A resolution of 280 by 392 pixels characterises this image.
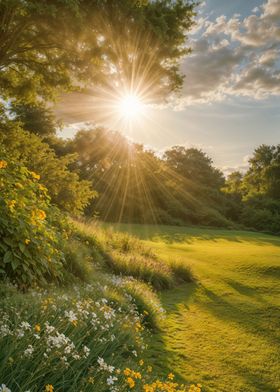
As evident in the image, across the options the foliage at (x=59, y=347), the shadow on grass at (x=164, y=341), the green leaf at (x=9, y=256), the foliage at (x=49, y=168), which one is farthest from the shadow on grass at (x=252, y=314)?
the green leaf at (x=9, y=256)

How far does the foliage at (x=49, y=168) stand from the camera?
884cm

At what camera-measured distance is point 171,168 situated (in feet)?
170

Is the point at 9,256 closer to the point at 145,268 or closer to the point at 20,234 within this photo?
the point at 20,234

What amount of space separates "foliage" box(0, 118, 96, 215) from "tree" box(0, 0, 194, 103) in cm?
231

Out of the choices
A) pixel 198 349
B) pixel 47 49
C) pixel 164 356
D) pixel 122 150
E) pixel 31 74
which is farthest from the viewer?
pixel 122 150

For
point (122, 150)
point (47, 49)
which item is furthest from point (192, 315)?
point (122, 150)

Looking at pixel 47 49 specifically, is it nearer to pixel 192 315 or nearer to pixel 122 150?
pixel 192 315

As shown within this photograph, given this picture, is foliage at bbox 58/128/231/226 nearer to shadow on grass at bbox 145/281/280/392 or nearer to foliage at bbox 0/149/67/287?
shadow on grass at bbox 145/281/280/392

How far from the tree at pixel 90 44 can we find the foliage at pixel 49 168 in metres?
2.31

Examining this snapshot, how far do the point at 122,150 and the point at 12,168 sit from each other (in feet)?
115

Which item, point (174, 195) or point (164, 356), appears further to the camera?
point (174, 195)

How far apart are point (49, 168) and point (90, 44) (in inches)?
134

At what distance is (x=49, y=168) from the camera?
9.09m

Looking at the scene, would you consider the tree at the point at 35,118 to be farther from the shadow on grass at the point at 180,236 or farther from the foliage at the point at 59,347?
A: the foliage at the point at 59,347
